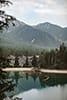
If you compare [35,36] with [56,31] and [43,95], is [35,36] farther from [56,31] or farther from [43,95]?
[43,95]

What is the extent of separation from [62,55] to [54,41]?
87.3 metres

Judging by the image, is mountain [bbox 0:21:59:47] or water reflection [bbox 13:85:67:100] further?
mountain [bbox 0:21:59:47]

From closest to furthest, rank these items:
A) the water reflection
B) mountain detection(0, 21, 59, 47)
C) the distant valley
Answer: the water reflection → the distant valley → mountain detection(0, 21, 59, 47)

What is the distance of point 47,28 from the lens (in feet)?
529

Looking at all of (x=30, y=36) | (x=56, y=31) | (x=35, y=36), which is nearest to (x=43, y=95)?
(x=30, y=36)

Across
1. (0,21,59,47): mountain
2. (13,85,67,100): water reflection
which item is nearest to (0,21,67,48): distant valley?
(0,21,59,47): mountain

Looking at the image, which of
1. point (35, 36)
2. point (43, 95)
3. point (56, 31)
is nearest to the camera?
point (43, 95)

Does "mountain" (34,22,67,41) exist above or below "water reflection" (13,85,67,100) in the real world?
above

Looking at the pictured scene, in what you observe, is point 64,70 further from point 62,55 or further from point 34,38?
point 34,38

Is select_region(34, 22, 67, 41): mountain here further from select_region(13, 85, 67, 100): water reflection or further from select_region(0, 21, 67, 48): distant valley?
select_region(13, 85, 67, 100): water reflection

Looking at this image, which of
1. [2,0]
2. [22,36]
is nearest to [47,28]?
[22,36]

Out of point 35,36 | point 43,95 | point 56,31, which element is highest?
point 56,31

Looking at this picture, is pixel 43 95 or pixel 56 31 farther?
pixel 56 31

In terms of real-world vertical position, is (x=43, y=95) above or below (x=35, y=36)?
below
